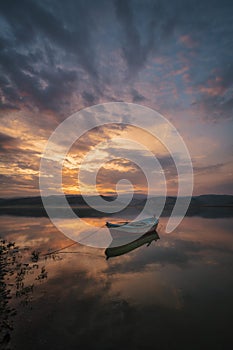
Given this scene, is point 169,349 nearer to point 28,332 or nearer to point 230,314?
point 230,314

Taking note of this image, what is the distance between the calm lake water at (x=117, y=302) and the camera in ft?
22.3

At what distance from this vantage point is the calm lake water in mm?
6789

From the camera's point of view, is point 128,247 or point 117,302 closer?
point 117,302

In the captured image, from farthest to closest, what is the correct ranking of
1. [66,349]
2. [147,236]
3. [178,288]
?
[147,236]
[178,288]
[66,349]

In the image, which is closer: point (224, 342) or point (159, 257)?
point (224, 342)

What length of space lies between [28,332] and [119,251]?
1216 cm

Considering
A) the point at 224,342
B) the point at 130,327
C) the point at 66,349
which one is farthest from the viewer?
the point at 130,327

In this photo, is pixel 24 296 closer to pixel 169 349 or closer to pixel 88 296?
pixel 88 296

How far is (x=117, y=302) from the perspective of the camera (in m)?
9.36

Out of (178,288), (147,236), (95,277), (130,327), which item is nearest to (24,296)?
(95,277)

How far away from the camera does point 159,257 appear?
1736 centimetres

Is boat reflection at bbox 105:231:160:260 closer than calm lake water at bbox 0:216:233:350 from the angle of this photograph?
No

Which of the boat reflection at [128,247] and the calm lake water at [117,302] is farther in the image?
the boat reflection at [128,247]

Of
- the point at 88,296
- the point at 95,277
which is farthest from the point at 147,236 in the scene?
the point at 88,296
